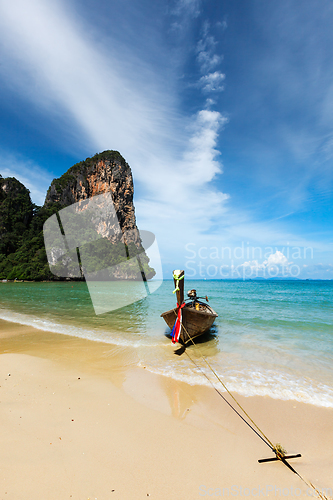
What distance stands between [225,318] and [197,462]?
10325 mm

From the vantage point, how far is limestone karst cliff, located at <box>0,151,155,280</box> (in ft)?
213

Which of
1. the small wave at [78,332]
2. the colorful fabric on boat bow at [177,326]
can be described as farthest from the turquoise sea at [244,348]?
the colorful fabric on boat bow at [177,326]

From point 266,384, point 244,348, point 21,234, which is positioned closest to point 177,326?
point 244,348

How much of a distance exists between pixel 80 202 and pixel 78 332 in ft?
252

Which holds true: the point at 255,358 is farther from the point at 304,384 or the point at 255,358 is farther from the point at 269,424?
the point at 269,424

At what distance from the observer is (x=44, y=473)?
231 centimetres

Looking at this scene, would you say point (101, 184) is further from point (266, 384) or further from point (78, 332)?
point (266, 384)

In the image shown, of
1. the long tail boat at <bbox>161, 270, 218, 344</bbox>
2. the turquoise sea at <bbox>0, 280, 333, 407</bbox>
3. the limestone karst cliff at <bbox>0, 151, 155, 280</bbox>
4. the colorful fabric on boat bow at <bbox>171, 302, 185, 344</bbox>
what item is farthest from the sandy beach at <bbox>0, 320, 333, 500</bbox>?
the limestone karst cliff at <bbox>0, 151, 155, 280</bbox>

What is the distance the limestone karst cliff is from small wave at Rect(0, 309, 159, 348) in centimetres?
5110

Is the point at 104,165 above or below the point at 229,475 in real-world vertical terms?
above

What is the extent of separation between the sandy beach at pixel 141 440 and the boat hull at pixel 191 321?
2432mm

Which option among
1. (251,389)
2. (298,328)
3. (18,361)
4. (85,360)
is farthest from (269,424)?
(298,328)

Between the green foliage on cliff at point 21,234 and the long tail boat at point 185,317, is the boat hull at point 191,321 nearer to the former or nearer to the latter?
the long tail boat at point 185,317

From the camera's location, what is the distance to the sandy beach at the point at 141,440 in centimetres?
226
